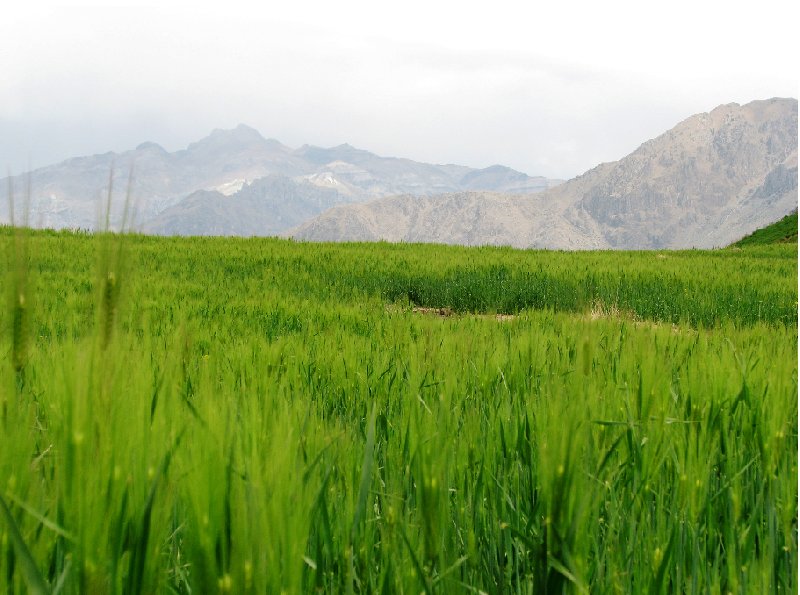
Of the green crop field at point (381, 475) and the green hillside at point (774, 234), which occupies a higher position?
the green hillside at point (774, 234)

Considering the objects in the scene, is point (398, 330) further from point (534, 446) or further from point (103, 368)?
point (103, 368)

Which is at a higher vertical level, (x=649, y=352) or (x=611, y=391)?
(x=649, y=352)

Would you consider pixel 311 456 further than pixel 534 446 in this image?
No

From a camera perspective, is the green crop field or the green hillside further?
the green hillside

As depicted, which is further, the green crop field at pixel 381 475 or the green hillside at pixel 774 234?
the green hillside at pixel 774 234

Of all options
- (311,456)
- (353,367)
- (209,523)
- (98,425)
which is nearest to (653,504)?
(311,456)

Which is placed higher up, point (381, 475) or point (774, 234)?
point (774, 234)

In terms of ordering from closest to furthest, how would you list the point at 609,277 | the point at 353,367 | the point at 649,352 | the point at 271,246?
1. the point at 649,352
2. the point at 353,367
3. the point at 609,277
4. the point at 271,246

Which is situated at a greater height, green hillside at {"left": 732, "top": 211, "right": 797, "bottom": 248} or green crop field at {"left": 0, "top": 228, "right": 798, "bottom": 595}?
green hillside at {"left": 732, "top": 211, "right": 797, "bottom": 248}

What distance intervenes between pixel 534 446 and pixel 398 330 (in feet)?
10.2

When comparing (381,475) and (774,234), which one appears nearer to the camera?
(381,475)

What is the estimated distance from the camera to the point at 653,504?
1.48m

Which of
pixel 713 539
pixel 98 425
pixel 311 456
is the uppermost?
pixel 98 425

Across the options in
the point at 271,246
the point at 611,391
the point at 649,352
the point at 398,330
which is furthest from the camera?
the point at 271,246
